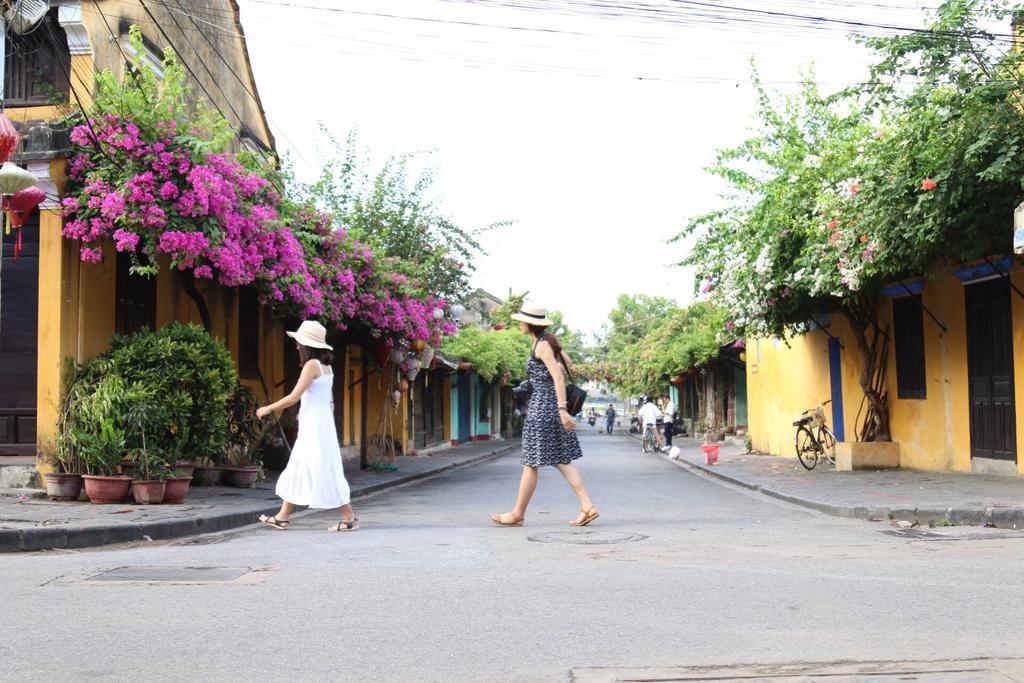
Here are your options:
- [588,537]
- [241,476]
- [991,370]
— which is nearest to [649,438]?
[991,370]

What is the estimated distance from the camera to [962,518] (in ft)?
33.6

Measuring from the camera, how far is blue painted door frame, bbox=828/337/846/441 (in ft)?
68.9

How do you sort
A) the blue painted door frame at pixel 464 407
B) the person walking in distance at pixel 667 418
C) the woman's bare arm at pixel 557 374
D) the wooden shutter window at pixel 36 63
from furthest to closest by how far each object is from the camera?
the blue painted door frame at pixel 464 407 → the person walking in distance at pixel 667 418 → the wooden shutter window at pixel 36 63 → the woman's bare arm at pixel 557 374

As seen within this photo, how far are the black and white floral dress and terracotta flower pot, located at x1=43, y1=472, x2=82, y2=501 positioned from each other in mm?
5378

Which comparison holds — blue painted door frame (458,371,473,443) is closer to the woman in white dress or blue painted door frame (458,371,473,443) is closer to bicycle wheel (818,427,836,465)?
bicycle wheel (818,427,836,465)

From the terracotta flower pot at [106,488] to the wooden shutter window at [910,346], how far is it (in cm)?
1240

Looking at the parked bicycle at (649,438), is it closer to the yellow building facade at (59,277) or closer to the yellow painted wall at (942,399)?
the yellow painted wall at (942,399)

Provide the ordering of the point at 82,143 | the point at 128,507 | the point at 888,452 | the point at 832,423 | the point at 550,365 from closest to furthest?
the point at 550,365, the point at 128,507, the point at 82,143, the point at 888,452, the point at 832,423

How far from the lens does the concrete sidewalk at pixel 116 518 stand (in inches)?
345

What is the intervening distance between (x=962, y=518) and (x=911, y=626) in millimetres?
5510

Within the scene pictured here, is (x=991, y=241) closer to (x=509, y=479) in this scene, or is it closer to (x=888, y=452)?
(x=888, y=452)

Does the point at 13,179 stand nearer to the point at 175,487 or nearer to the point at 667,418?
the point at 175,487

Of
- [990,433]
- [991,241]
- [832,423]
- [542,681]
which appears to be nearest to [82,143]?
[542,681]

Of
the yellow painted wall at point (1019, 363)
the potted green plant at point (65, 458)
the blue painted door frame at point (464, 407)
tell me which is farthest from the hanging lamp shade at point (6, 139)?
the blue painted door frame at point (464, 407)
